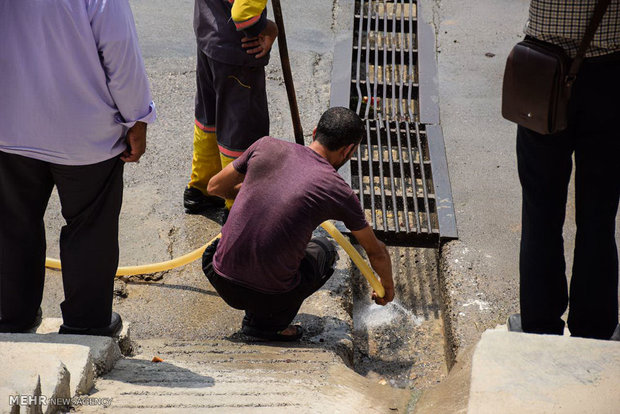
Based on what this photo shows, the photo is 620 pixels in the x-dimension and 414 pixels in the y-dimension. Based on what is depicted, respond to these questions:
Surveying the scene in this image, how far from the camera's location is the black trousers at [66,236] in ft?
8.70

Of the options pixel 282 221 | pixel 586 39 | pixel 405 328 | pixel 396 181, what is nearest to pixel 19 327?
pixel 282 221

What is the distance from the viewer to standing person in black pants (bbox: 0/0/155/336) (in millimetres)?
2414

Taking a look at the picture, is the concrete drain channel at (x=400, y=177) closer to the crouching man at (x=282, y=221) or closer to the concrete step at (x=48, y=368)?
the crouching man at (x=282, y=221)

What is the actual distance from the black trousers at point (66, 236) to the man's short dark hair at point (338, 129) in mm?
810

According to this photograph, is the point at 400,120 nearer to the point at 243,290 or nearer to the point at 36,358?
the point at 243,290

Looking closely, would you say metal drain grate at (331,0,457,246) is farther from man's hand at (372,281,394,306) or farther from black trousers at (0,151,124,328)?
black trousers at (0,151,124,328)

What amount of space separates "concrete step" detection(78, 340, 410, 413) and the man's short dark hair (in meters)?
0.83

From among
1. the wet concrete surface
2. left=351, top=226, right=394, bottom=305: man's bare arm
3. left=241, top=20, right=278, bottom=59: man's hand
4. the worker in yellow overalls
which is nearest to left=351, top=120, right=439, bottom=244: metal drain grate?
the wet concrete surface

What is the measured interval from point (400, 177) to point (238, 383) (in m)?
2.27

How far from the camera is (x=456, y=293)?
3.67 metres

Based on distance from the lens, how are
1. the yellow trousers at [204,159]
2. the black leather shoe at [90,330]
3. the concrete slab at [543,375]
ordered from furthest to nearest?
the yellow trousers at [204,159]
the black leather shoe at [90,330]
the concrete slab at [543,375]

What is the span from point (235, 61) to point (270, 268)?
1.20m

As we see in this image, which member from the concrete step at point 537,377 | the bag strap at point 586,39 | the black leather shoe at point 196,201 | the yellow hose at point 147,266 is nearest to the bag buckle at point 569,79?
the bag strap at point 586,39

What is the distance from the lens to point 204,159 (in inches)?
161
